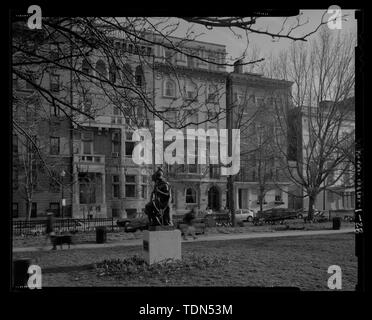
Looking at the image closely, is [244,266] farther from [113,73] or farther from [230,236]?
[113,73]

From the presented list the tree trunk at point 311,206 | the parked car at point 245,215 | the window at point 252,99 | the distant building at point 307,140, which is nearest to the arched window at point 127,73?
the window at point 252,99

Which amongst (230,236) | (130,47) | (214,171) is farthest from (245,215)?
(130,47)

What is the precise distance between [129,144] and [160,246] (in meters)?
2.08

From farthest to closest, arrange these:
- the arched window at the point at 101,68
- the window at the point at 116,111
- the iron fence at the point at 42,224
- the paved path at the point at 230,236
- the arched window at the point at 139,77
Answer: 1. the paved path at the point at 230,236
2. the arched window at the point at 139,77
3. the window at the point at 116,111
4. the arched window at the point at 101,68
5. the iron fence at the point at 42,224

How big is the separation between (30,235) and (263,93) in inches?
122

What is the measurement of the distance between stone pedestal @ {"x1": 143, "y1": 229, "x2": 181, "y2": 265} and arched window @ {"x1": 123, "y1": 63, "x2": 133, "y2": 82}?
228cm

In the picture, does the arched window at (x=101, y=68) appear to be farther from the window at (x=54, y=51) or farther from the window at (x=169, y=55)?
the window at (x=169, y=55)

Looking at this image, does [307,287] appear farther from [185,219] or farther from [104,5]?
[104,5]

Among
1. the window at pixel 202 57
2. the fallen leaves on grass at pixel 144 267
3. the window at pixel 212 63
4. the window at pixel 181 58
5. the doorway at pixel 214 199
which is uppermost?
the window at pixel 181 58

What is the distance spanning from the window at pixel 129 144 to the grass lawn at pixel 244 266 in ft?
3.88

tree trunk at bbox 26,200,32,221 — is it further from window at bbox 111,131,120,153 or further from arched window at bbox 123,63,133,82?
arched window at bbox 123,63,133,82

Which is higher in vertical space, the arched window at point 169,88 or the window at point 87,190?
the arched window at point 169,88

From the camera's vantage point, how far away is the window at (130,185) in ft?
10.9
